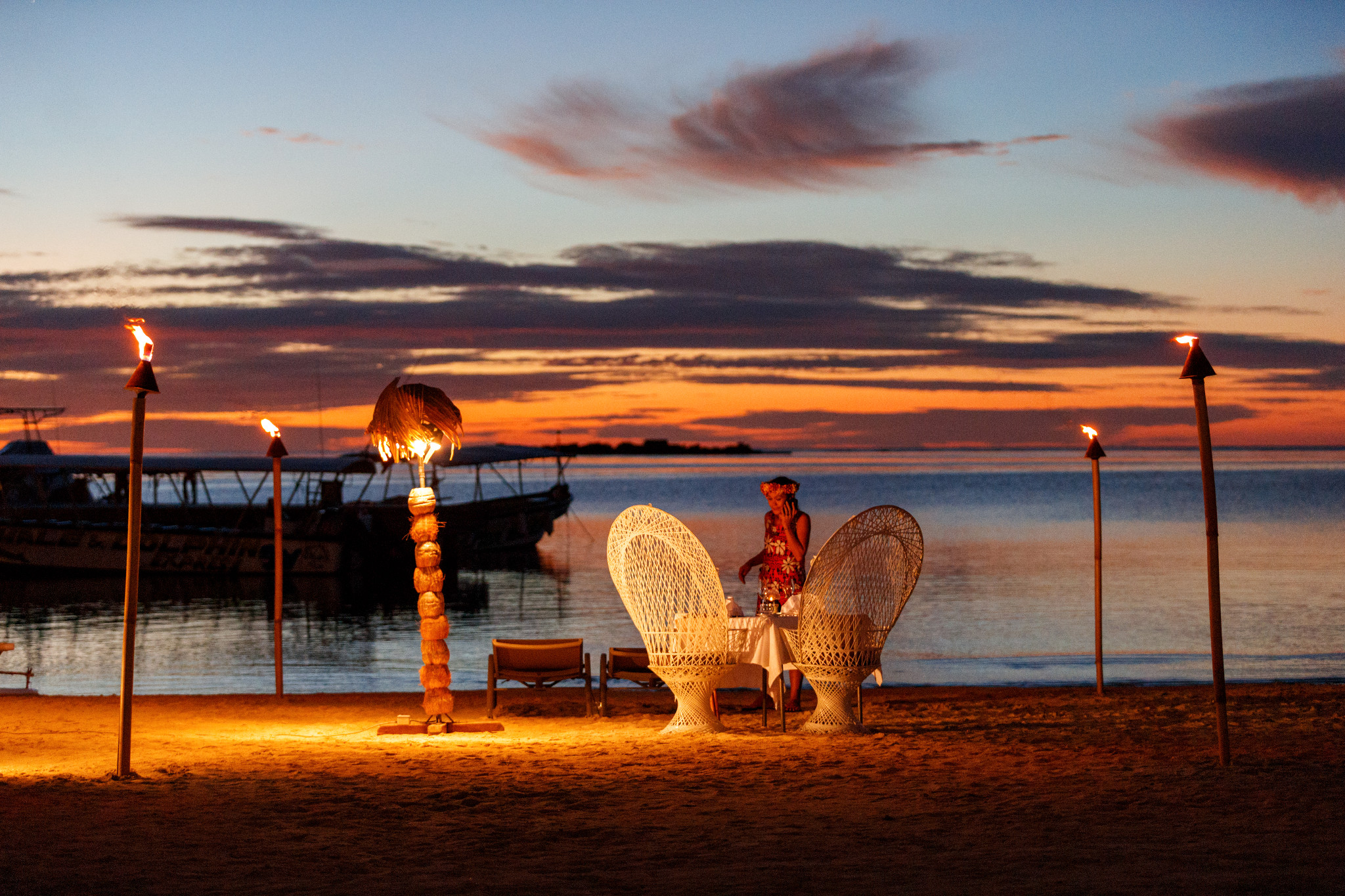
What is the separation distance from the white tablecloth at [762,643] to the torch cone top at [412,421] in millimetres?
2783

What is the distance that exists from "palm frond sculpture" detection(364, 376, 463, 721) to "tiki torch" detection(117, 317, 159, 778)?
2.47 meters

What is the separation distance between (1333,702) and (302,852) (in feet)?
31.2

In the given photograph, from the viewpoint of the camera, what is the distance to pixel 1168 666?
19219 mm

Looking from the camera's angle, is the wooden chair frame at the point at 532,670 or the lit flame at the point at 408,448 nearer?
the lit flame at the point at 408,448

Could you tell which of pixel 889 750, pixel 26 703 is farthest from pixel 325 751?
pixel 26 703

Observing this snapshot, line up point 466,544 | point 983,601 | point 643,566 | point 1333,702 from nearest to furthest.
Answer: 1. point 643,566
2. point 1333,702
3. point 983,601
4. point 466,544

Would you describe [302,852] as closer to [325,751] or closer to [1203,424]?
[325,751]

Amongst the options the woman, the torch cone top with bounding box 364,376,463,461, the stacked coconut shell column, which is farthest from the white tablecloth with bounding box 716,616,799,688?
the torch cone top with bounding box 364,376,463,461

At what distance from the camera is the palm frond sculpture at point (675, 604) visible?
10438mm

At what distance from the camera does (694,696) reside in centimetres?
1052

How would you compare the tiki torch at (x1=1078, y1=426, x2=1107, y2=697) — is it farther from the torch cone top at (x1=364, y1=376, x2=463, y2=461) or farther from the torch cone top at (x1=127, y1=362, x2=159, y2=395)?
Answer: the torch cone top at (x1=127, y1=362, x2=159, y2=395)

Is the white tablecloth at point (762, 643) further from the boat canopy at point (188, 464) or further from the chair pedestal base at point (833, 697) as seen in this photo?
the boat canopy at point (188, 464)

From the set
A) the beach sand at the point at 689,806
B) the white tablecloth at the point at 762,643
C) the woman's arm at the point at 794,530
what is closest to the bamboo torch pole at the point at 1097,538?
the beach sand at the point at 689,806

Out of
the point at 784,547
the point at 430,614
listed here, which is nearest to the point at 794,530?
the point at 784,547
